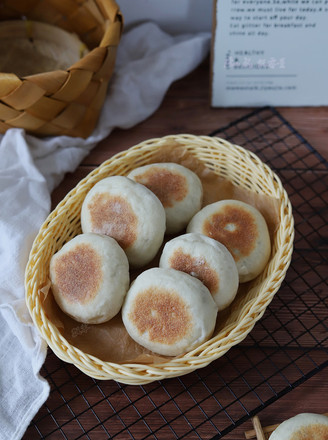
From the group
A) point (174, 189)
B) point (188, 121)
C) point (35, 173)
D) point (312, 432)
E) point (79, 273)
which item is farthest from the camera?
point (188, 121)

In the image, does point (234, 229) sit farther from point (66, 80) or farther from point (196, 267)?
point (66, 80)

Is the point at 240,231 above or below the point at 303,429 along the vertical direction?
above

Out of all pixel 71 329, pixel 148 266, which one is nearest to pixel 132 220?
pixel 148 266

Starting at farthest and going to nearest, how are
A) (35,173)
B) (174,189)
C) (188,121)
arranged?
(188,121) < (35,173) < (174,189)

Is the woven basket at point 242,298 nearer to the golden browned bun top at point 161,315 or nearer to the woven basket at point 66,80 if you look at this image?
the golden browned bun top at point 161,315

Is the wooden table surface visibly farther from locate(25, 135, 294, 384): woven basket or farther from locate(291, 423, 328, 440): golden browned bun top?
locate(291, 423, 328, 440): golden browned bun top

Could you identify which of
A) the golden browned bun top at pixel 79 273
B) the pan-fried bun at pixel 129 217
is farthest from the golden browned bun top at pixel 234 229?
the golden browned bun top at pixel 79 273

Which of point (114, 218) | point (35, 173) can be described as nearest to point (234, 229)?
point (114, 218)
